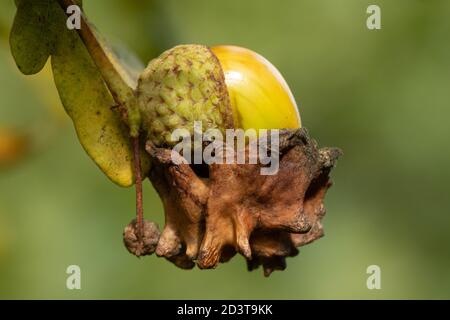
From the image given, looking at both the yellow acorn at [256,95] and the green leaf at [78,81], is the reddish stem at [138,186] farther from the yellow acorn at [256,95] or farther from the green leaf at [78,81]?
the yellow acorn at [256,95]

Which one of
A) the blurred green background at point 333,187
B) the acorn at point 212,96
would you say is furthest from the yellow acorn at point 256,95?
the blurred green background at point 333,187

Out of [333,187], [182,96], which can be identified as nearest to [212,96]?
[182,96]

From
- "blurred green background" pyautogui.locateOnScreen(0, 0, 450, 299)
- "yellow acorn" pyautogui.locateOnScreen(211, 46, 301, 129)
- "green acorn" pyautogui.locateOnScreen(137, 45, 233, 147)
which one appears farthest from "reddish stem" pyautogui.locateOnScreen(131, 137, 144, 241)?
"blurred green background" pyautogui.locateOnScreen(0, 0, 450, 299)

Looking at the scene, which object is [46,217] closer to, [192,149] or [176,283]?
[176,283]

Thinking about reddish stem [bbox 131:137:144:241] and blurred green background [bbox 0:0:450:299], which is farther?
blurred green background [bbox 0:0:450:299]

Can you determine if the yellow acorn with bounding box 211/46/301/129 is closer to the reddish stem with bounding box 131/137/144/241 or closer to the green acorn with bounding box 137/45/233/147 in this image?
the green acorn with bounding box 137/45/233/147

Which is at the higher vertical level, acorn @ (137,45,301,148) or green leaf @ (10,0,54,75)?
green leaf @ (10,0,54,75)
